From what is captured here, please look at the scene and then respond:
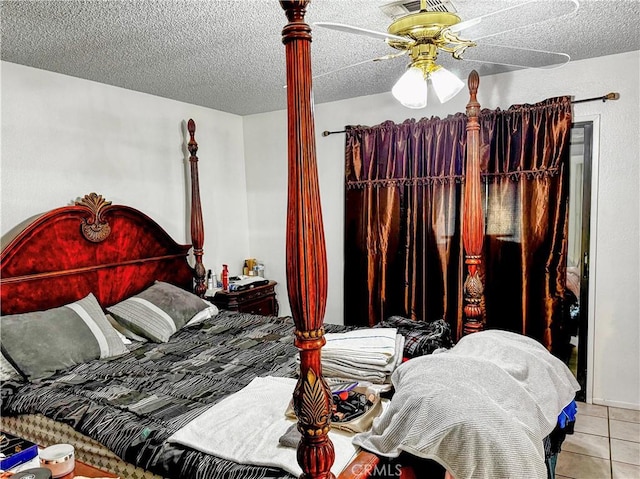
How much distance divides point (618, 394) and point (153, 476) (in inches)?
124

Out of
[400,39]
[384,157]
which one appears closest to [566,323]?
[384,157]

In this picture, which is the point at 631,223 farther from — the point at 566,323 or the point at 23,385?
the point at 23,385

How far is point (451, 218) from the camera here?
3510 millimetres

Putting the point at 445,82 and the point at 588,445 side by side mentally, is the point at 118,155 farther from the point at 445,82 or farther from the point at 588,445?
the point at 588,445

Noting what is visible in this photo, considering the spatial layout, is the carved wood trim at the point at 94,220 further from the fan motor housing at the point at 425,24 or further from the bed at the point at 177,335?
the fan motor housing at the point at 425,24

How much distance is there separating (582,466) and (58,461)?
8.68 ft

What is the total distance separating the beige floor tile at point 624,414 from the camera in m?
2.98

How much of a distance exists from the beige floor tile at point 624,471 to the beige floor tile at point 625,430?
0.31 m

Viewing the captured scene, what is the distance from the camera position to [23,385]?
2176 millimetres

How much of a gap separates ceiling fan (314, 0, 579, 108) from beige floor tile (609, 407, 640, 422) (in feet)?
8.01

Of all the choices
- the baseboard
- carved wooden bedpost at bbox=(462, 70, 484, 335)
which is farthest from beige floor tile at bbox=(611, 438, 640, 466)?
carved wooden bedpost at bbox=(462, 70, 484, 335)

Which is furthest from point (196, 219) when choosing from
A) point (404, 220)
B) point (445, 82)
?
point (445, 82)

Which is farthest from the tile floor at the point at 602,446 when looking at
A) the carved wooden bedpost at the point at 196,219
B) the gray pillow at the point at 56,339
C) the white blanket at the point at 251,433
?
the carved wooden bedpost at the point at 196,219

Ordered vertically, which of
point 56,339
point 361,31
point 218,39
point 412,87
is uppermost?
point 218,39
